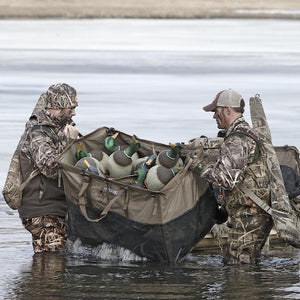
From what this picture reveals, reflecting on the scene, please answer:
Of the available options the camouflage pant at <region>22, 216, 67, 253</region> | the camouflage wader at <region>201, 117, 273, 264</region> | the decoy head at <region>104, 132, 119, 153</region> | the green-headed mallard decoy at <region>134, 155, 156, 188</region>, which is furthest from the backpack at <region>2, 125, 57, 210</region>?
the camouflage wader at <region>201, 117, 273, 264</region>

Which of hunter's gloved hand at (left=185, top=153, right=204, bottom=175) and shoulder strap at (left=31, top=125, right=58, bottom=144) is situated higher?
shoulder strap at (left=31, top=125, right=58, bottom=144)

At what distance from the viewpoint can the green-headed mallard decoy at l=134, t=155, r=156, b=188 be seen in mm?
8836

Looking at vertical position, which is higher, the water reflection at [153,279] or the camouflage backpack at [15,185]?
the camouflage backpack at [15,185]

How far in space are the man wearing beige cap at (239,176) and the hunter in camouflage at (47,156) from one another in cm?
128

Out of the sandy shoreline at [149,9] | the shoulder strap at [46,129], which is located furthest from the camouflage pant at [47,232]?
the sandy shoreline at [149,9]

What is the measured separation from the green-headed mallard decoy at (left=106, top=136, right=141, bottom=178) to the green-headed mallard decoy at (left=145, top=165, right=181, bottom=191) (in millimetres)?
389

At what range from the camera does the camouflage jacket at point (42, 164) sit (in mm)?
9039

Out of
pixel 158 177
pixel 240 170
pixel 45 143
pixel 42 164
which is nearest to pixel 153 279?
pixel 158 177

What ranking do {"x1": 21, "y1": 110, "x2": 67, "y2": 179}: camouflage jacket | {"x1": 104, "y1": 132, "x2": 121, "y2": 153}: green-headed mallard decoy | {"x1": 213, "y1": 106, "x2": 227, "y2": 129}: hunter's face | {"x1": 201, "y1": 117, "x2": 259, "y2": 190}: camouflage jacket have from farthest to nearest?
{"x1": 104, "y1": 132, "x2": 121, "y2": 153}: green-headed mallard decoy
{"x1": 21, "y1": 110, "x2": 67, "y2": 179}: camouflage jacket
{"x1": 213, "y1": 106, "x2": 227, "y2": 129}: hunter's face
{"x1": 201, "y1": 117, "x2": 259, "y2": 190}: camouflage jacket

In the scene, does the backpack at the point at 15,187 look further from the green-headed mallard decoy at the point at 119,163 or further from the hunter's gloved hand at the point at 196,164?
the hunter's gloved hand at the point at 196,164

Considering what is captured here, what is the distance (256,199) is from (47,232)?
1882 mm

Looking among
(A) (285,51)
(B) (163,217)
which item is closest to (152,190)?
Answer: (B) (163,217)

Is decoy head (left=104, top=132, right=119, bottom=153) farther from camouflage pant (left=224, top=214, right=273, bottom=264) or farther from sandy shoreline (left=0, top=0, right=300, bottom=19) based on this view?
sandy shoreline (left=0, top=0, right=300, bottom=19)

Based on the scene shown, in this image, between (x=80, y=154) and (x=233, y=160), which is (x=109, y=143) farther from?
(x=233, y=160)
